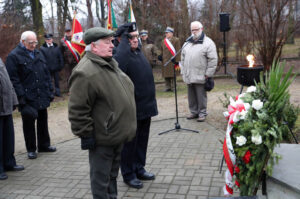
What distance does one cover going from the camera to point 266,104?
365 cm

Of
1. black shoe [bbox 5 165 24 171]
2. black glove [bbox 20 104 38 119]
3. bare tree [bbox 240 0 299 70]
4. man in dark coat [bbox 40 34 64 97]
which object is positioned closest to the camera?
black shoe [bbox 5 165 24 171]

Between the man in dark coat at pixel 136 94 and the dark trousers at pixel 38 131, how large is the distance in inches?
Result: 86.4

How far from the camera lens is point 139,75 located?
4.66 meters

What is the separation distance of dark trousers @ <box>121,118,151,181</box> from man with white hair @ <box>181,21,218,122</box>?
3.10 meters

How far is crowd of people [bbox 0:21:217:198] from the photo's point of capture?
11.7ft

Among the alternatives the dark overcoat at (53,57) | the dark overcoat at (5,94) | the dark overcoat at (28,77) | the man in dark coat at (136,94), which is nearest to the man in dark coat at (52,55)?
the dark overcoat at (53,57)

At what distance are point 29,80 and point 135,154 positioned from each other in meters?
2.30

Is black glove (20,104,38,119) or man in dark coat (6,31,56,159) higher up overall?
man in dark coat (6,31,56,159)

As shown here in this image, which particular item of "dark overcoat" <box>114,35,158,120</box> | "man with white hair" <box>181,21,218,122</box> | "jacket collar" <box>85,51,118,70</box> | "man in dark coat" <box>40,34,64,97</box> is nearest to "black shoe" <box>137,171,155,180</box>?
"dark overcoat" <box>114,35,158,120</box>

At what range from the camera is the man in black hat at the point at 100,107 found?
3523 millimetres

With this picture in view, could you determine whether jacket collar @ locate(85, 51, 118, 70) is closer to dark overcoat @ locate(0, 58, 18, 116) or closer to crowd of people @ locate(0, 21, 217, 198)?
crowd of people @ locate(0, 21, 217, 198)

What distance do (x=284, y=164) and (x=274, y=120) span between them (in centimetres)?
49

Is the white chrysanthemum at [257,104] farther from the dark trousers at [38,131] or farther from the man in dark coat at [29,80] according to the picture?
the dark trousers at [38,131]

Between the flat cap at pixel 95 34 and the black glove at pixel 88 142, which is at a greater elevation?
the flat cap at pixel 95 34
